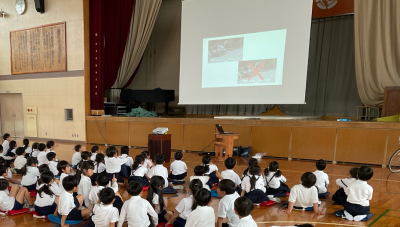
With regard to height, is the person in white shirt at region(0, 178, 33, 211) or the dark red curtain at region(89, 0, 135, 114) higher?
the dark red curtain at region(89, 0, 135, 114)

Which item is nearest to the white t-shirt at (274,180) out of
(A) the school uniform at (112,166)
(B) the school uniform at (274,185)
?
(B) the school uniform at (274,185)

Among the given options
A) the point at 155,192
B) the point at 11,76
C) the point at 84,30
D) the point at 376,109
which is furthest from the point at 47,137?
the point at 376,109

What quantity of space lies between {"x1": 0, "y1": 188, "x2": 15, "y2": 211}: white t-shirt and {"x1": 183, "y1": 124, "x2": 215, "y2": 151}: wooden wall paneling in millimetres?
4777

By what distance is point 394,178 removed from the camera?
4.57 meters

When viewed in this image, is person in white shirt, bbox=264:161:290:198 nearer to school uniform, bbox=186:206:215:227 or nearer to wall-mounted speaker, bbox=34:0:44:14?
school uniform, bbox=186:206:215:227

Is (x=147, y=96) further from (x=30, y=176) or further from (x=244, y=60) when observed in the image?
(x=30, y=176)

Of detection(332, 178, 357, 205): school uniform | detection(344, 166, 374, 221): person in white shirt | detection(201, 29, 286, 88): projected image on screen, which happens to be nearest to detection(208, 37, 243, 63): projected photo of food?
detection(201, 29, 286, 88): projected image on screen

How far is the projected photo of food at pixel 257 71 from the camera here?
659cm

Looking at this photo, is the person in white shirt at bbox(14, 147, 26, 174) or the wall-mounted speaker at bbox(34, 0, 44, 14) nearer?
the person in white shirt at bbox(14, 147, 26, 174)

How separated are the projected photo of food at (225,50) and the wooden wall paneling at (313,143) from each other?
8.64 ft

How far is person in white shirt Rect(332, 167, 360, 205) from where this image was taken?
292 cm

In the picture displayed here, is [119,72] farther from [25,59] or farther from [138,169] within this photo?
[138,169]

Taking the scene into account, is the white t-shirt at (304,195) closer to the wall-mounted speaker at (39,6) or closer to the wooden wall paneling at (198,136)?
the wooden wall paneling at (198,136)

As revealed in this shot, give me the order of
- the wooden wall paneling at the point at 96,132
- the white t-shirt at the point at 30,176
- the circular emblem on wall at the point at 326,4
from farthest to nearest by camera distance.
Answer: the wooden wall paneling at the point at 96,132 < the circular emblem on wall at the point at 326,4 < the white t-shirt at the point at 30,176
